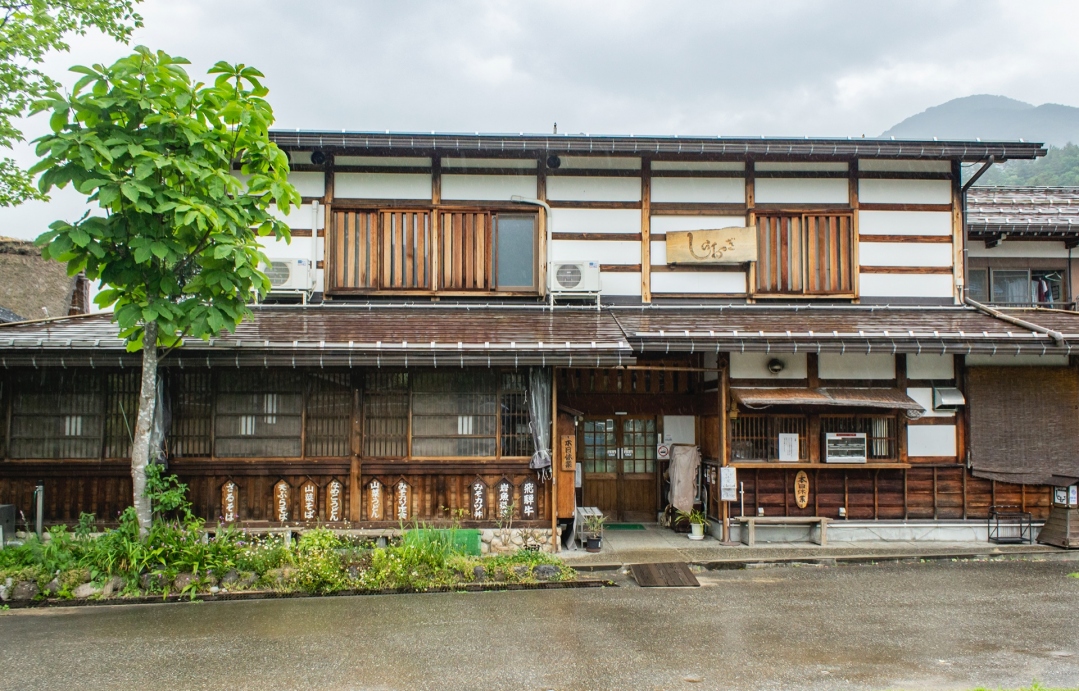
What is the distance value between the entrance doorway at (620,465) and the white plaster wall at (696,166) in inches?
167

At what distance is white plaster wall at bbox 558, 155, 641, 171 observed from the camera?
11742 mm

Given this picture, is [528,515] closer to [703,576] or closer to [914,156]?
[703,576]

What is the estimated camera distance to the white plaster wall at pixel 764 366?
36.8 feet

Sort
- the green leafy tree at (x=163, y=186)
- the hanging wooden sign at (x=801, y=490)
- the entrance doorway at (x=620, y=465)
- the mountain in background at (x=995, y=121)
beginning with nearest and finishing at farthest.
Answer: the green leafy tree at (x=163, y=186), the hanging wooden sign at (x=801, y=490), the entrance doorway at (x=620, y=465), the mountain in background at (x=995, y=121)

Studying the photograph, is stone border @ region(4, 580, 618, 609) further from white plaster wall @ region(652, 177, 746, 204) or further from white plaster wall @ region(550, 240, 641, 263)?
white plaster wall @ region(652, 177, 746, 204)

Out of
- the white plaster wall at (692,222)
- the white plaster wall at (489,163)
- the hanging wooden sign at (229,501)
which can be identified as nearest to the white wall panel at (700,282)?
the white plaster wall at (692,222)

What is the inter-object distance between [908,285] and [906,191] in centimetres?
154

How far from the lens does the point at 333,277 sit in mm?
11516

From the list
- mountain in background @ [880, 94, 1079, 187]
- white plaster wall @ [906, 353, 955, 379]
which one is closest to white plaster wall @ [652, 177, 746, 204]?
white plaster wall @ [906, 353, 955, 379]

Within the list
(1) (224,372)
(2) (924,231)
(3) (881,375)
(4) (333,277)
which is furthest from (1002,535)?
(1) (224,372)

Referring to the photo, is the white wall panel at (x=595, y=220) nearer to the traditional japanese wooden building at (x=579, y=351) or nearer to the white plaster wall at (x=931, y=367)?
the traditional japanese wooden building at (x=579, y=351)

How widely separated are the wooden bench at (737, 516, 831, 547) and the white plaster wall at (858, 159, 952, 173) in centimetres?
570

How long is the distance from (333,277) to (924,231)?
9563mm

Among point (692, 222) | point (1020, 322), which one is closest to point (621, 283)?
point (692, 222)
